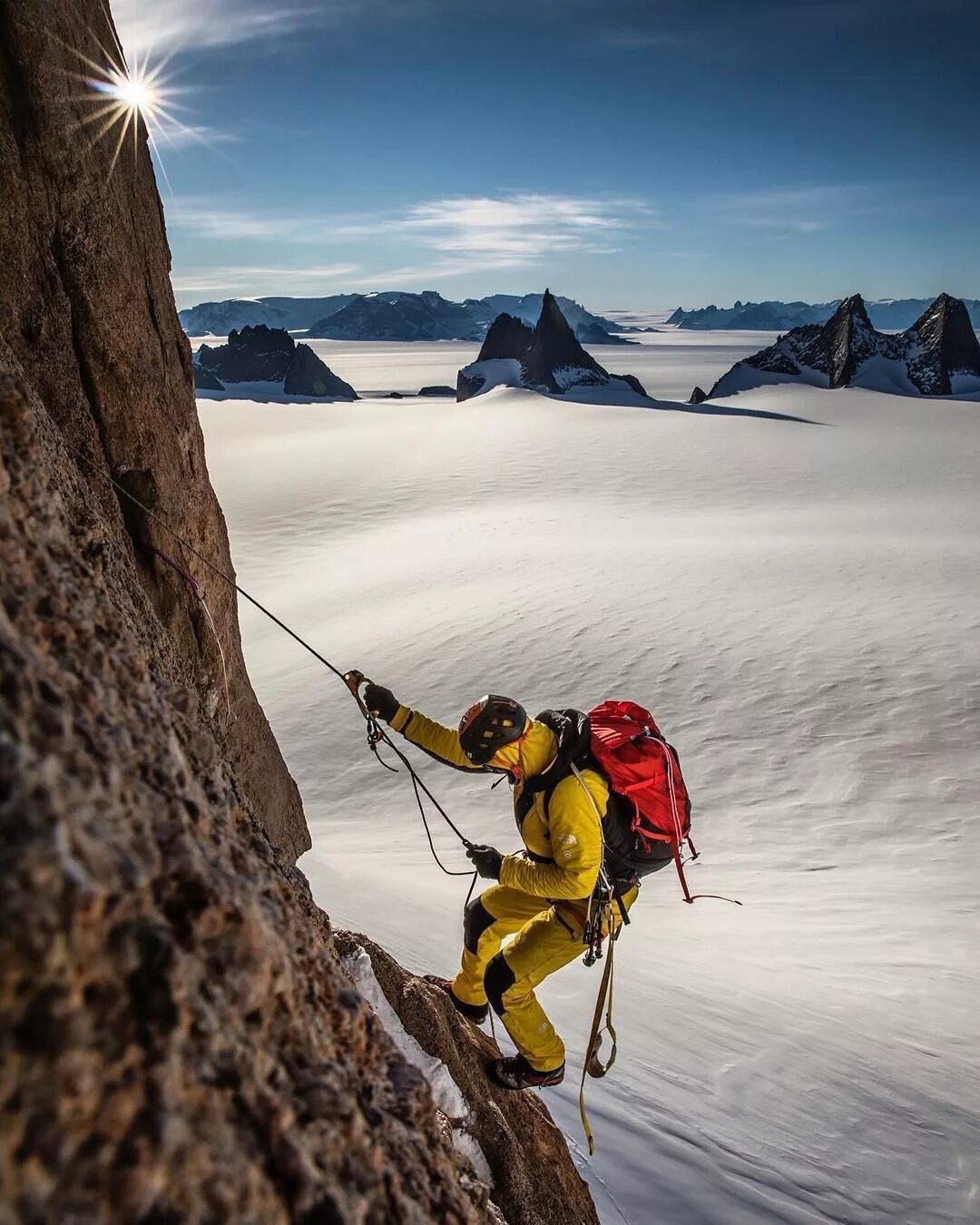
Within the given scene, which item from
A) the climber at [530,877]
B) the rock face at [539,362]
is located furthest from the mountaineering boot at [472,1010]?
the rock face at [539,362]

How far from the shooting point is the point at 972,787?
830 centimetres

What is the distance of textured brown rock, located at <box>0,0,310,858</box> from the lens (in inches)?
116

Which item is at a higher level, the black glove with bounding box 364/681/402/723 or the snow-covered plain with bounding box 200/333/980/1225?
the black glove with bounding box 364/681/402/723

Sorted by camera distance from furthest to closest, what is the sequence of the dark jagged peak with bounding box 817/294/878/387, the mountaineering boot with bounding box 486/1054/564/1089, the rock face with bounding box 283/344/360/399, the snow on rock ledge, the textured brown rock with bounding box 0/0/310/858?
the rock face with bounding box 283/344/360/399 → the dark jagged peak with bounding box 817/294/878/387 → the mountaineering boot with bounding box 486/1054/564/1089 → the textured brown rock with bounding box 0/0/310/858 → the snow on rock ledge

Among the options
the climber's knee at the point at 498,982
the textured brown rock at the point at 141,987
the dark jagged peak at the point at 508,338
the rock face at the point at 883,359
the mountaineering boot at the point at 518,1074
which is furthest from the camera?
the dark jagged peak at the point at 508,338

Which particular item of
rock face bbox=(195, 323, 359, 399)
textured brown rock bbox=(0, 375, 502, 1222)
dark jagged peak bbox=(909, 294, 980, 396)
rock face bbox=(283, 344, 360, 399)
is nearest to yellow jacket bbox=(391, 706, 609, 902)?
textured brown rock bbox=(0, 375, 502, 1222)

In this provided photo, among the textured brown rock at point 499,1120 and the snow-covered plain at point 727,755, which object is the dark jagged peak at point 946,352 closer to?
the snow-covered plain at point 727,755

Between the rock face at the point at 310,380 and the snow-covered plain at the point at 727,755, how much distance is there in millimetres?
51063

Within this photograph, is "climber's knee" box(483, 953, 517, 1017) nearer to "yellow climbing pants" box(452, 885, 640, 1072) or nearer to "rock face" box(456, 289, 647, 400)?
"yellow climbing pants" box(452, 885, 640, 1072)

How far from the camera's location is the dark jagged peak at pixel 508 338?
67938 mm

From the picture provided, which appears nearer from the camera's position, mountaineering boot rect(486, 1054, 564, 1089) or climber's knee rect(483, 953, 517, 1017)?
mountaineering boot rect(486, 1054, 564, 1089)

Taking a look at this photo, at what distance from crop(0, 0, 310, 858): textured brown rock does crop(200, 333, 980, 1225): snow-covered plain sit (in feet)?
9.85

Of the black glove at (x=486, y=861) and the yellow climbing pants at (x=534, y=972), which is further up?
the black glove at (x=486, y=861)

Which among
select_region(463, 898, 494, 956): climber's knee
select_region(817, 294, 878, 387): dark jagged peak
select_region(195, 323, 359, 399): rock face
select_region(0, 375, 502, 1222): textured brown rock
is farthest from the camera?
select_region(195, 323, 359, 399): rock face
